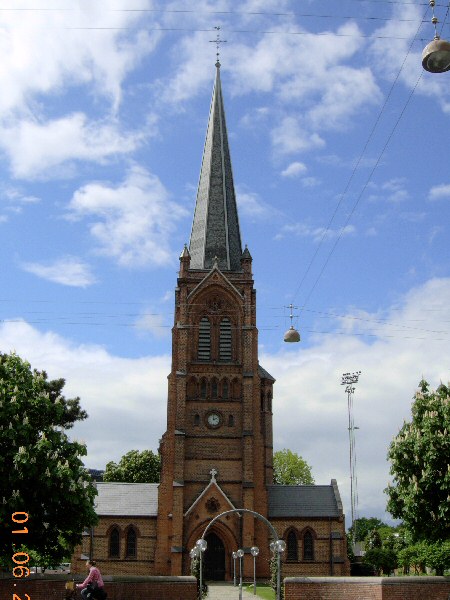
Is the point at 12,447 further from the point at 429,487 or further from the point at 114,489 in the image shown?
the point at 114,489

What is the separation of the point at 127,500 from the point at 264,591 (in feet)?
51.1

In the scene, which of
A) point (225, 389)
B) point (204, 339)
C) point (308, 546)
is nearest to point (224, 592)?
point (308, 546)

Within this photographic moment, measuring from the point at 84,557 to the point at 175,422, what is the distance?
1209 centimetres

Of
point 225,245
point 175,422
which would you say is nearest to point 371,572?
point 175,422

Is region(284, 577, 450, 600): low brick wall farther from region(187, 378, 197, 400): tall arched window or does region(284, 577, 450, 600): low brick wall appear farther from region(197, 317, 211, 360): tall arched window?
region(197, 317, 211, 360): tall arched window

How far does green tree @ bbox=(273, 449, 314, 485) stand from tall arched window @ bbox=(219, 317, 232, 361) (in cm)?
3448

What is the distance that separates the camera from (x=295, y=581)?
26203 mm

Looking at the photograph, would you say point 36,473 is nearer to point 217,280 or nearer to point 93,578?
point 93,578

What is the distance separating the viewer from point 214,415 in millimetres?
53156

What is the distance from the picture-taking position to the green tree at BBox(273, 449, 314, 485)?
3344 inches

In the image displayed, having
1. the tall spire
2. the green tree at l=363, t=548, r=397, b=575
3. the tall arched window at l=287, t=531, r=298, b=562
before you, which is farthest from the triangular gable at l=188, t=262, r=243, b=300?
the green tree at l=363, t=548, r=397, b=575

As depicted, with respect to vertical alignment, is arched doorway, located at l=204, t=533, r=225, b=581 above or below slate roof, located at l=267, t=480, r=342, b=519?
below

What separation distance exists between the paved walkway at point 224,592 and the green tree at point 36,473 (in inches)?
524

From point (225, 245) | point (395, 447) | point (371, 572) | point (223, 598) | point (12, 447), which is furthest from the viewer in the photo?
point (225, 245)
